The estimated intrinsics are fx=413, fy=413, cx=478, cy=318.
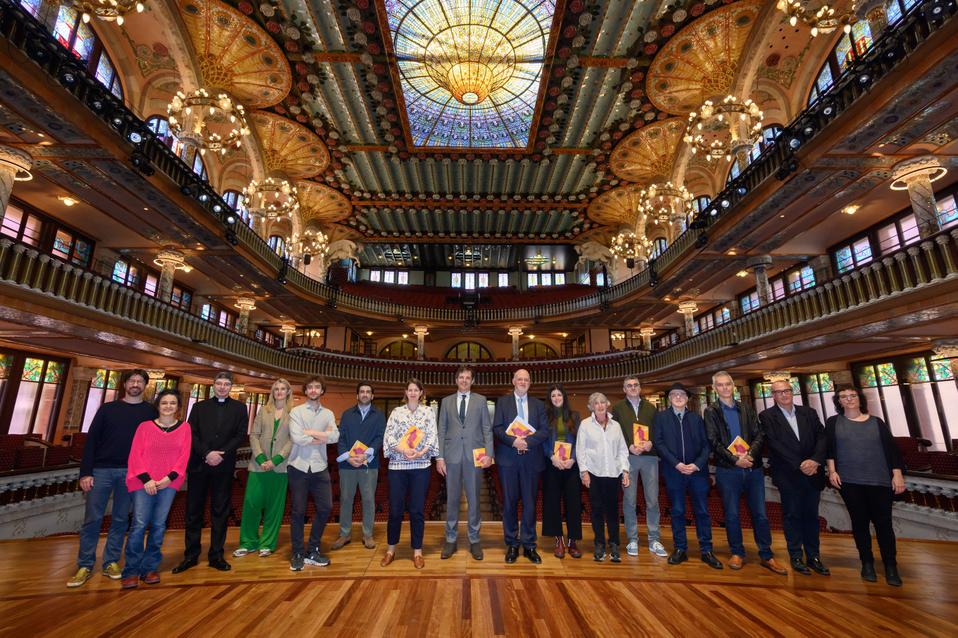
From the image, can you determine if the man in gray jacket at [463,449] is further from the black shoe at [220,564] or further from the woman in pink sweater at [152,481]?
the woman in pink sweater at [152,481]

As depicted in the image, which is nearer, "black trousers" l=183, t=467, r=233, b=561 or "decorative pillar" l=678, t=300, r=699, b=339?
"black trousers" l=183, t=467, r=233, b=561

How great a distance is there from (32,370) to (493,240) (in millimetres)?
19831

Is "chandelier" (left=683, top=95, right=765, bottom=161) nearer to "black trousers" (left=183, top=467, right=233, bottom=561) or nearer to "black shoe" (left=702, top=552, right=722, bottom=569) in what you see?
"black shoe" (left=702, top=552, right=722, bottom=569)

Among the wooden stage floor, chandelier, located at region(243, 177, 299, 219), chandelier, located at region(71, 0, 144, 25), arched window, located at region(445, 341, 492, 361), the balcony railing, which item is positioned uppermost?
chandelier, located at region(243, 177, 299, 219)

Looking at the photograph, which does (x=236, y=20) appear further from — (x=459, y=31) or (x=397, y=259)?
(x=397, y=259)

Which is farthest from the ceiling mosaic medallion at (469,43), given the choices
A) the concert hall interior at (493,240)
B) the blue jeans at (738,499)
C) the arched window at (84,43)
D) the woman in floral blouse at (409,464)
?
the blue jeans at (738,499)

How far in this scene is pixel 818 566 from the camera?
364 centimetres

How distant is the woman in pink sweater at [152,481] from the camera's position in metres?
3.33

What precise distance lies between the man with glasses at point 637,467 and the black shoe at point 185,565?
405 centimetres

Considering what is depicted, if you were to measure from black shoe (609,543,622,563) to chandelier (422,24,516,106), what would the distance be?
12.7 metres

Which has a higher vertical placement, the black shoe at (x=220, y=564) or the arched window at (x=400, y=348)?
the arched window at (x=400, y=348)

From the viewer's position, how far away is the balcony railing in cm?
676

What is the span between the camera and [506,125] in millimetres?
16688

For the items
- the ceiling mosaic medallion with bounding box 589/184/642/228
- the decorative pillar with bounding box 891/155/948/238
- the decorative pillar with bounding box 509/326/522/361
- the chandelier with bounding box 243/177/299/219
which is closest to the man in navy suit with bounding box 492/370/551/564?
the decorative pillar with bounding box 891/155/948/238
